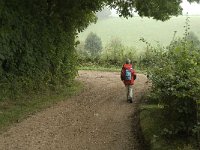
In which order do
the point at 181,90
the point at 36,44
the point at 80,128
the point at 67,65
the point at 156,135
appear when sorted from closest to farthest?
the point at 181,90
the point at 156,135
the point at 80,128
the point at 36,44
the point at 67,65

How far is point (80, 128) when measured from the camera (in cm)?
1398

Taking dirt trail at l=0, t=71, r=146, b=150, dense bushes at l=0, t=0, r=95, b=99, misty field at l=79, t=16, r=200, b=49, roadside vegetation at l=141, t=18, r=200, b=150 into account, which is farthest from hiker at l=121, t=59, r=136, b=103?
misty field at l=79, t=16, r=200, b=49

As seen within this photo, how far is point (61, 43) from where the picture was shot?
70.3ft

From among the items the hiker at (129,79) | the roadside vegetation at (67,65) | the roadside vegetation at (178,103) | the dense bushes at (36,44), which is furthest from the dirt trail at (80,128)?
the dense bushes at (36,44)

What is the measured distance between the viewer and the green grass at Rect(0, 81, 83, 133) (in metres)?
14.8

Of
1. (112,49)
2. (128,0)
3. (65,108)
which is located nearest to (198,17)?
(112,49)

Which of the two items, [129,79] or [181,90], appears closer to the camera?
[181,90]

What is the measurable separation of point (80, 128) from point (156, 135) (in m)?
3.31

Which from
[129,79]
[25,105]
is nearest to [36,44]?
[25,105]

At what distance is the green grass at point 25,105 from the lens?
14750 mm

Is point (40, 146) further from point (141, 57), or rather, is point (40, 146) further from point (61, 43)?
point (141, 57)

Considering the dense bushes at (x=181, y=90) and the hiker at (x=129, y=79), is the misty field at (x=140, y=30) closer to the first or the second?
the hiker at (x=129, y=79)

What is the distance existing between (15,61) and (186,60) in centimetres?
863

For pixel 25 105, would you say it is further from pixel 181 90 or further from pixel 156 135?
pixel 181 90
